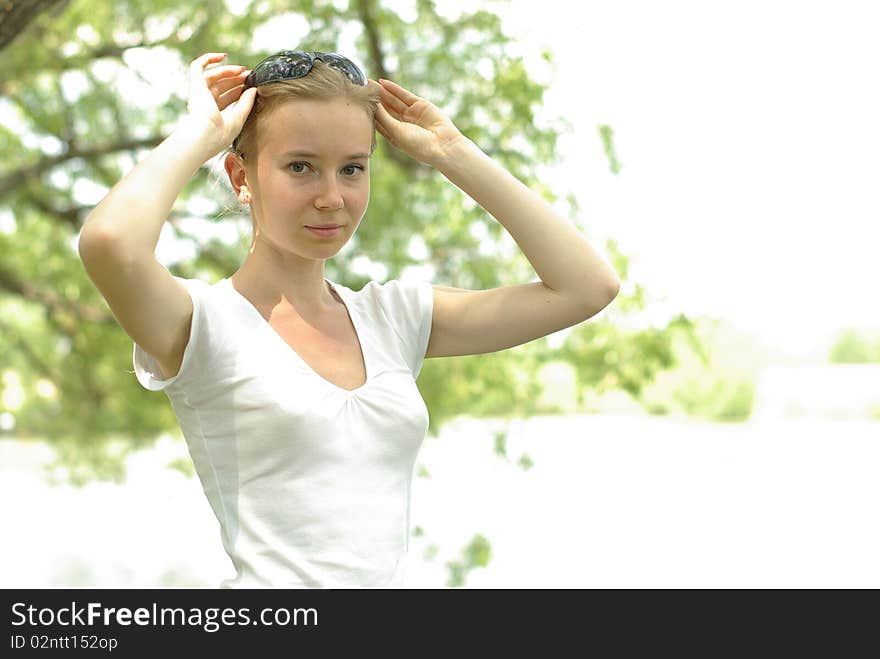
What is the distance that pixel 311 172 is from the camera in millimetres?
1556

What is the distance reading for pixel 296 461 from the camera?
149 cm

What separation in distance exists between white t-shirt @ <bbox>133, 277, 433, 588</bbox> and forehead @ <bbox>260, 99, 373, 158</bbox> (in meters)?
0.23

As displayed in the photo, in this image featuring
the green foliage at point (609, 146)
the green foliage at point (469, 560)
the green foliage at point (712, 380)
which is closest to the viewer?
the green foliage at point (609, 146)

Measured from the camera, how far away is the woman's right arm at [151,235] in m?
1.37

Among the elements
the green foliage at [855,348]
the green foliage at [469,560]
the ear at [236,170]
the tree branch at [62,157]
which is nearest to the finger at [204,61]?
the ear at [236,170]

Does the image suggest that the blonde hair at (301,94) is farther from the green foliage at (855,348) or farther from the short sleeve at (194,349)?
the green foliage at (855,348)

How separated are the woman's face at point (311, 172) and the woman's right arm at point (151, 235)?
0.07 m

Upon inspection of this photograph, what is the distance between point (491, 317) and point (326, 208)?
0.35 m

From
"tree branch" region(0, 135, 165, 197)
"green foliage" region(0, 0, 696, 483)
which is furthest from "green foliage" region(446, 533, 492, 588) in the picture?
"tree branch" region(0, 135, 165, 197)

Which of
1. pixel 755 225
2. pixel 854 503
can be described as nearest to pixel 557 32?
pixel 755 225

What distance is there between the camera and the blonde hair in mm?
1566

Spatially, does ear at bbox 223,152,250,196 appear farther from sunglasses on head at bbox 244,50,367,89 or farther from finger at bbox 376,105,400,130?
finger at bbox 376,105,400,130
